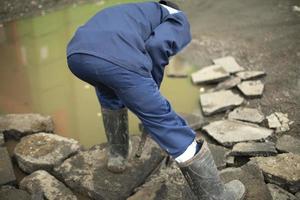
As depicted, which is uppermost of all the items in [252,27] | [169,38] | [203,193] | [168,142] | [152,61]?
[169,38]

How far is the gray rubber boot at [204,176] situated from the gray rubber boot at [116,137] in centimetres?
84

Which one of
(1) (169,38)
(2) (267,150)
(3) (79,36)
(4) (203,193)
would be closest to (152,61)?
(1) (169,38)

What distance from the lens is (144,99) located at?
2711 millimetres

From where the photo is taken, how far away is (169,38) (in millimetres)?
2824

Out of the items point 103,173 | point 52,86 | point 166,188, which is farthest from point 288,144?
point 52,86

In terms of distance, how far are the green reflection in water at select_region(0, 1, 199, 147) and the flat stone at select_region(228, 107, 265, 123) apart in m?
0.50

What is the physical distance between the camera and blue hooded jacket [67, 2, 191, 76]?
8.80 feet

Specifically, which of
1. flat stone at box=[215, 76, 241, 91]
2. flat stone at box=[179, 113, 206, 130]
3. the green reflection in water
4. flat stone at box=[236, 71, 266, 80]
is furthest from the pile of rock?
flat stone at box=[236, 71, 266, 80]

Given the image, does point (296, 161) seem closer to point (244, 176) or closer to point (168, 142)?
point (244, 176)

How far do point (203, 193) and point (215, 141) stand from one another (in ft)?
Answer: 4.38

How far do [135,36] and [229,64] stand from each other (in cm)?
302

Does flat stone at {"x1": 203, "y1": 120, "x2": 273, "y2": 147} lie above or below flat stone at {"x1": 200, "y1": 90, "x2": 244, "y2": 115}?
above

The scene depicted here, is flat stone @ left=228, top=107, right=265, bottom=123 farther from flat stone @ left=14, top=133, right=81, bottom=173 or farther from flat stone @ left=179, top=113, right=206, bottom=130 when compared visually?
flat stone @ left=14, top=133, right=81, bottom=173

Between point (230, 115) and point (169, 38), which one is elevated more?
point (169, 38)
